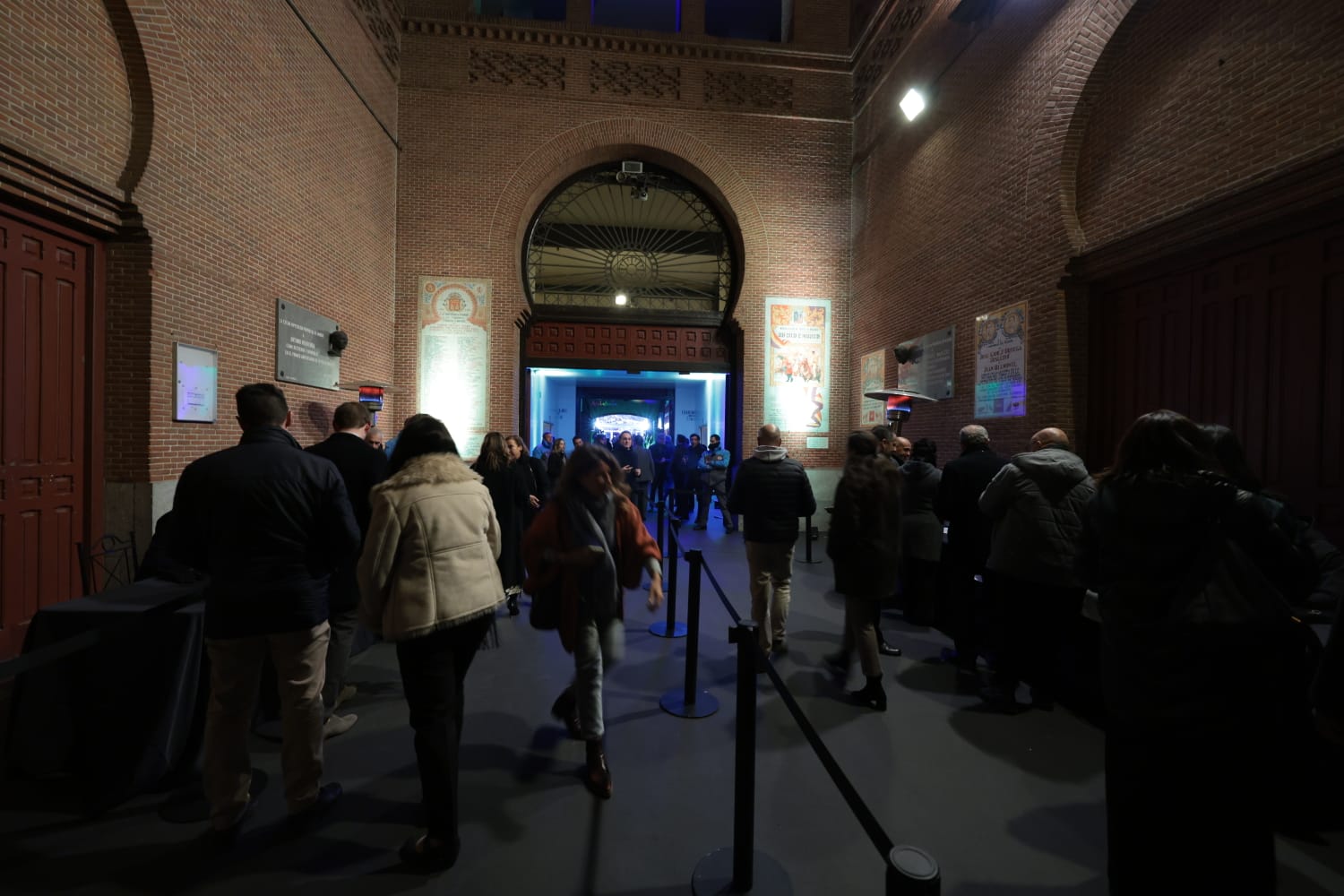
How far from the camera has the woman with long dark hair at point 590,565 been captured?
2.77 metres

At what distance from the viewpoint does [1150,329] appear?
527 centimetres

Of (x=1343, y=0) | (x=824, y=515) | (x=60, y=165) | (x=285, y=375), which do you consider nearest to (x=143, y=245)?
(x=60, y=165)

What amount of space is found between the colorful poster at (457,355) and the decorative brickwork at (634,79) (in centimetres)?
407

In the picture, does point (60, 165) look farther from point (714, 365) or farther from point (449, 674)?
point (714, 365)

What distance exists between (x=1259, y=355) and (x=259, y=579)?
6.48m

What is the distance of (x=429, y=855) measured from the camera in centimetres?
228

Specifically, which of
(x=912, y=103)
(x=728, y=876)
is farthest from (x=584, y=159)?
(x=728, y=876)

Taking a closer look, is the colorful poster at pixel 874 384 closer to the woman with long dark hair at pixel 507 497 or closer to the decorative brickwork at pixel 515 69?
the woman with long dark hair at pixel 507 497

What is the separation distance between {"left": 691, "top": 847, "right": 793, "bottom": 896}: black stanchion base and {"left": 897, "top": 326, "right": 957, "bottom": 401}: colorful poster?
6562mm

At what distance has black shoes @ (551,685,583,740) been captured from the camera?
3.24m

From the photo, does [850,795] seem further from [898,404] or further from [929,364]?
[929,364]

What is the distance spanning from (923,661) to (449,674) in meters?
3.60

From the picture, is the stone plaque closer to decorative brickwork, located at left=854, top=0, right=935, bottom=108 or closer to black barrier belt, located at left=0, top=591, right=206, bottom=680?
black barrier belt, located at left=0, top=591, right=206, bottom=680

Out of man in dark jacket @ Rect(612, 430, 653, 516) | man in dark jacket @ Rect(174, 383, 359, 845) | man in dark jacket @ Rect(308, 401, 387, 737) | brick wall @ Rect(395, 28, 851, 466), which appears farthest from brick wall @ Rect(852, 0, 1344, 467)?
man in dark jacket @ Rect(174, 383, 359, 845)
